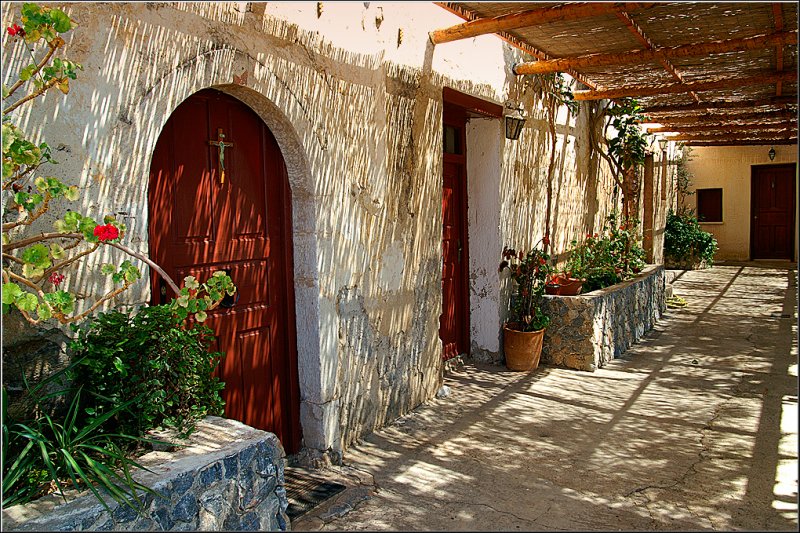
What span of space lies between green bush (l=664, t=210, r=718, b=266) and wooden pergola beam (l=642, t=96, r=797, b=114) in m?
5.84

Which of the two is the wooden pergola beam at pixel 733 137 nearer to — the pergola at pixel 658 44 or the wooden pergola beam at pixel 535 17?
the pergola at pixel 658 44

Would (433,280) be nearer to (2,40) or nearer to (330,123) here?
(330,123)

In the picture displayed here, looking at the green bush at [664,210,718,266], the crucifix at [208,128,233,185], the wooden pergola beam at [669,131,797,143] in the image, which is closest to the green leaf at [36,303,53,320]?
the crucifix at [208,128,233,185]

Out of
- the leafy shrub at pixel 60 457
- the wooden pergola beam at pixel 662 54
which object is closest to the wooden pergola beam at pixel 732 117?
the wooden pergola beam at pixel 662 54

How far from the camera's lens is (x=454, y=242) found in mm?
6348

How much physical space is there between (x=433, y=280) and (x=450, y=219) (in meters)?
1.16

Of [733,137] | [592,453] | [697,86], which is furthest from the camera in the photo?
[733,137]

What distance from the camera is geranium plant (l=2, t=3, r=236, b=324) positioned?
222 cm

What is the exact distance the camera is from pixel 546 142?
24.1 feet

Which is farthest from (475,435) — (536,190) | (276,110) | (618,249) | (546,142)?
(618,249)

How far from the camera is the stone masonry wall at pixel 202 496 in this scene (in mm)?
2211

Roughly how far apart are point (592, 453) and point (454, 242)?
265 cm

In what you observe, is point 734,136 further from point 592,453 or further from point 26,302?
point 26,302

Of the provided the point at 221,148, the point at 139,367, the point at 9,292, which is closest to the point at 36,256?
the point at 9,292
